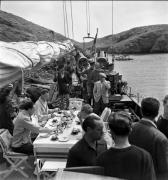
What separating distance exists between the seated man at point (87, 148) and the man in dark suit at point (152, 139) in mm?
349

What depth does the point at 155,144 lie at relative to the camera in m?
3.05

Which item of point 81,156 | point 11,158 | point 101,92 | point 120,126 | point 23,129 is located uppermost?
point 120,126

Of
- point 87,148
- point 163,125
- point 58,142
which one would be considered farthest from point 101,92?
point 87,148

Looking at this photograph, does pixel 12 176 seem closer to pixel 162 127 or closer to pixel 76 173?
pixel 162 127

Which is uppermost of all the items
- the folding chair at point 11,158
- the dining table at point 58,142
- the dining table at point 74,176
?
the dining table at point 74,176

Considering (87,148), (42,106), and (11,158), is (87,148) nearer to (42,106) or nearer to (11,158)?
(11,158)

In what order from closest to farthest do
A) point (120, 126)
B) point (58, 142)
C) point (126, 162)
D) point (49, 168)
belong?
point (126, 162)
point (120, 126)
point (49, 168)
point (58, 142)

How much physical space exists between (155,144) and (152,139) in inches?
2.2

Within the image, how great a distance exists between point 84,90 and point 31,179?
622 cm

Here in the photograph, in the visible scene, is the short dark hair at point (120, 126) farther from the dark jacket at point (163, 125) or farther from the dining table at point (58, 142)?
the dining table at point (58, 142)

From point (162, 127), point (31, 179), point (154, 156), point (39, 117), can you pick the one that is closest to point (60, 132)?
point (31, 179)

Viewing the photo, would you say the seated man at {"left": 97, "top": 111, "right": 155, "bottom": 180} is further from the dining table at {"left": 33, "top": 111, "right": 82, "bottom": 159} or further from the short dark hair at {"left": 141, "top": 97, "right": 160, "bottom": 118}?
the dining table at {"left": 33, "top": 111, "right": 82, "bottom": 159}

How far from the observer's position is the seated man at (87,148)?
3.19m

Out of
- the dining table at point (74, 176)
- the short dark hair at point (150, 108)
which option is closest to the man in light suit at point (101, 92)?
the short dark hair at point (150, 108)
